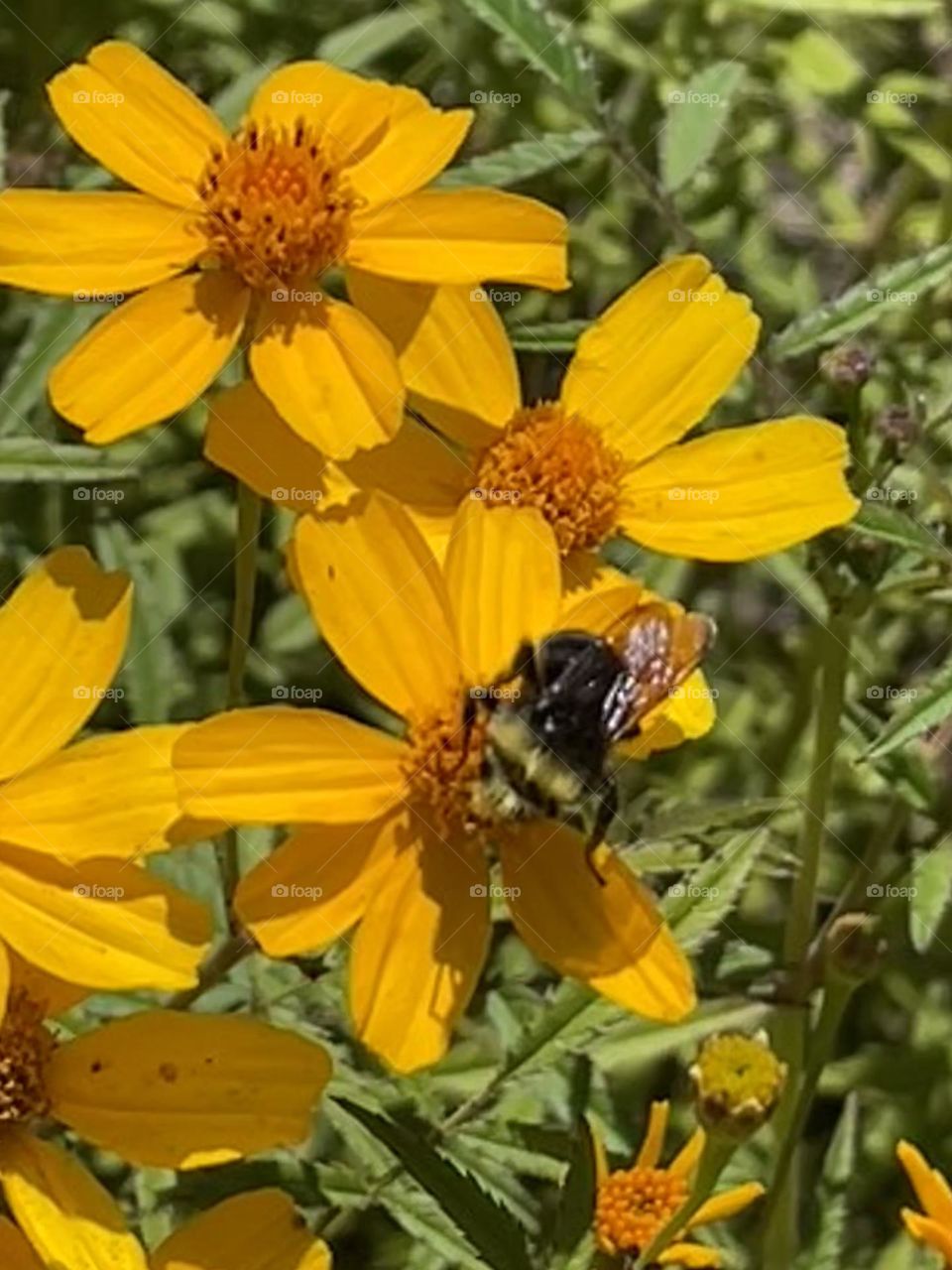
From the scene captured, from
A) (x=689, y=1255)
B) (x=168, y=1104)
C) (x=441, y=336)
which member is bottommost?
(x=689, y=1255)

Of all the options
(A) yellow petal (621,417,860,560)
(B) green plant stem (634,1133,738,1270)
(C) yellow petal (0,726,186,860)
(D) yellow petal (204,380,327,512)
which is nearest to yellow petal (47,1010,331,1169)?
(C) yellow petal (0,726,186,860)

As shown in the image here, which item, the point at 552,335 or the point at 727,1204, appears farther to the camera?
the point at 552,335

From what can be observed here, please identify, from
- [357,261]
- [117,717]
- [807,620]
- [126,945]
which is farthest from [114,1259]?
[807,620]

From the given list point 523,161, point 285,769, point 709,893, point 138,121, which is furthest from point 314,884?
point 523,161

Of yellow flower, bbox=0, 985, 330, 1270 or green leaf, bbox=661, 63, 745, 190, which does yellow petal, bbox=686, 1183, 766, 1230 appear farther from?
green leaf, bbox=661, 63, 745, 190

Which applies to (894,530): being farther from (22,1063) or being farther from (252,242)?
(22,1063)

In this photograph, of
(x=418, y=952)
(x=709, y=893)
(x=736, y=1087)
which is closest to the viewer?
(x=736, y=1087)

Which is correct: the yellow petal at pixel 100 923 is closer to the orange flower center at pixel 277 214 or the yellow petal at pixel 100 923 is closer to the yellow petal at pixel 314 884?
the yellow petal at pixel 314 884
